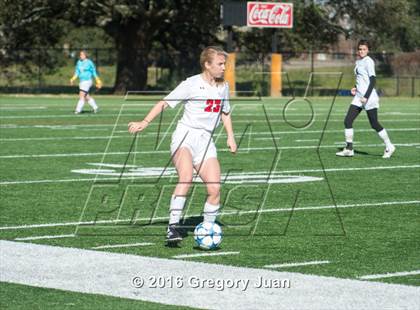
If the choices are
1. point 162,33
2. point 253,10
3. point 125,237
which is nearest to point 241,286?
point 125,237

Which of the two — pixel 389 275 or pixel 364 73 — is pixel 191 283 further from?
pixel 364 73

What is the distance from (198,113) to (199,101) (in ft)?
0.36

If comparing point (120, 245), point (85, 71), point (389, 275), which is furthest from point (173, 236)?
point (85, 71)

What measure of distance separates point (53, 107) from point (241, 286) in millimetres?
30948

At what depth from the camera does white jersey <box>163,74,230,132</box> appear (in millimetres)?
9969

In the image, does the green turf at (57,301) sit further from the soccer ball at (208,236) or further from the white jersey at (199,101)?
the white jersey at (199,101)

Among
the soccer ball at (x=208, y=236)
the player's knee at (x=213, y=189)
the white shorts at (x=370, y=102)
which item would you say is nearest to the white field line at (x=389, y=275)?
the soccer ball at (x=208, y=236)

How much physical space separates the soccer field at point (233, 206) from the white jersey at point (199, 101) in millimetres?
1081

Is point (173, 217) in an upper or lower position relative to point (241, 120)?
upper

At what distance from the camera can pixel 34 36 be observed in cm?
5766

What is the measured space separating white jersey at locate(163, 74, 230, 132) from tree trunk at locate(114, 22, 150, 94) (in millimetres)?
44074

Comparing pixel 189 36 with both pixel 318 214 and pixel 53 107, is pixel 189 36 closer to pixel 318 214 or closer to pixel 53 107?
pixel 53 107

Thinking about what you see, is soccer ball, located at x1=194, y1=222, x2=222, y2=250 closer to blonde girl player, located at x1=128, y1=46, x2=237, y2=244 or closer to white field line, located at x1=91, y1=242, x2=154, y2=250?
blonde girl player, located at x1=128, y1=46, x2=237, y2=244

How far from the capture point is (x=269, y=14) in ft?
172
